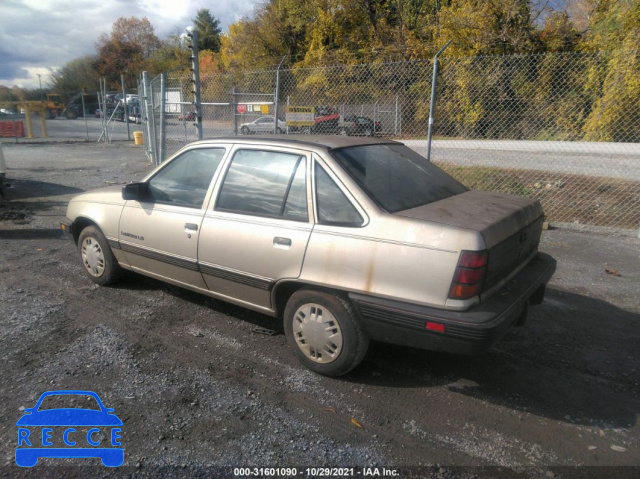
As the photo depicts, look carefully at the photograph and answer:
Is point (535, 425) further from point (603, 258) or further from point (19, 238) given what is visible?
point (19, 238)

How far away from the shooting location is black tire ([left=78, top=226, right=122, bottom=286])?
462cm

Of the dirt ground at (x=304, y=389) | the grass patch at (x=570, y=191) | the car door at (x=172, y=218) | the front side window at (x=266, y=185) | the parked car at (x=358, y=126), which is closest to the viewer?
the dirt ground at (x=304, y=389)

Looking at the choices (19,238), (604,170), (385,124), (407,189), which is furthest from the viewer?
(385,124)

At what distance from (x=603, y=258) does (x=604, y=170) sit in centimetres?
554

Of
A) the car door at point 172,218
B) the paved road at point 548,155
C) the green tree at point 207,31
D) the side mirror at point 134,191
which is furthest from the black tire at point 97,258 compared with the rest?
the green tree at point 207,31

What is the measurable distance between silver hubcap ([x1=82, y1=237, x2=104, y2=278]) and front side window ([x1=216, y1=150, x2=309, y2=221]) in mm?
1792

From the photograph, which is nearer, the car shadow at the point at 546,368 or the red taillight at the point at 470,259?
the red taillight at the point at 470,259

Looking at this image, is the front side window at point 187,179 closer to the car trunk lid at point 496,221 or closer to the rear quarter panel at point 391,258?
the rear quarter panel at point 391,258

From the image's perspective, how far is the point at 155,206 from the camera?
4.14 meters

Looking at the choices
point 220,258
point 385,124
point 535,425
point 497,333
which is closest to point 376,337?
point 497,333

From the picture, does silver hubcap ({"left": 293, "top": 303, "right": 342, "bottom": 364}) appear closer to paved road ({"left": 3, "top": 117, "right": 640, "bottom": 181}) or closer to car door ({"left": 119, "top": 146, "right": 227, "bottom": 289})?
car door ({"left": 119, "top": 146, "right": 227, "bottom": 289})

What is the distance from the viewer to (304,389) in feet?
10.3

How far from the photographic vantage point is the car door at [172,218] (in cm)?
386

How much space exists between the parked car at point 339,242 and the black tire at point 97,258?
352 mm
